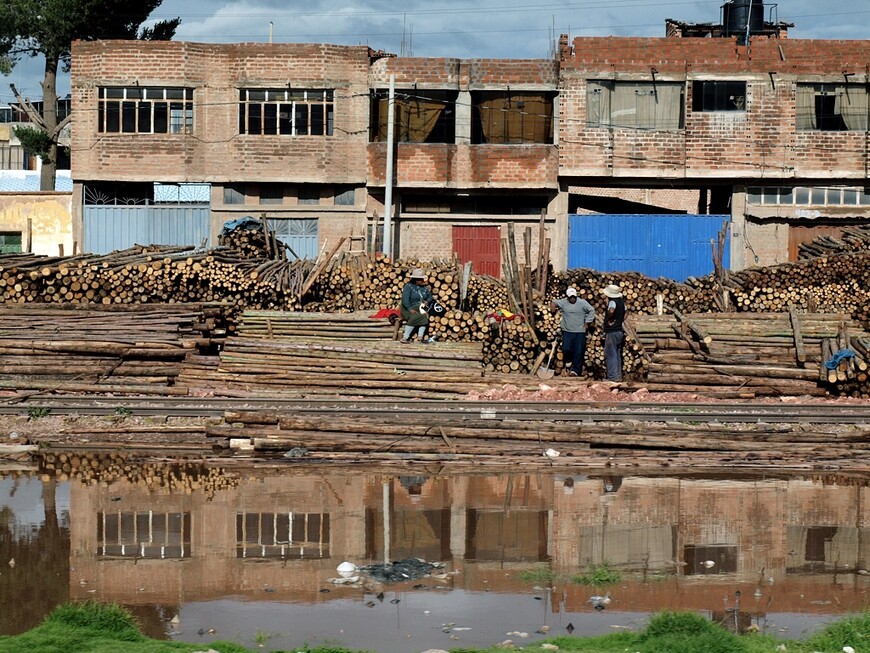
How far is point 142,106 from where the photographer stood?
3616 cm

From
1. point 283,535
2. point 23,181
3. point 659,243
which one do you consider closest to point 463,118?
point 659,243

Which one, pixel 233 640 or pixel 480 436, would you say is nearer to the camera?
pixel 233 640

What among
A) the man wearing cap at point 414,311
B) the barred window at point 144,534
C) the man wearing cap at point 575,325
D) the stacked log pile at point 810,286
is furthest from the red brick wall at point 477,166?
the barred window at point 144,534

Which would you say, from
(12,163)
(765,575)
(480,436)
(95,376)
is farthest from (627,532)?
(12,163)

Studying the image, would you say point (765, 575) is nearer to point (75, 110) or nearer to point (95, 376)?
point (95, 376)

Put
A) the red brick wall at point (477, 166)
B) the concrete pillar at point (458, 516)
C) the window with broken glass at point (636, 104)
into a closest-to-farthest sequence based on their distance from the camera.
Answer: the concrete pillar at point (458, 516)
the window with broken glass at point (636, 104)
the red brick wall at point (477, 166)

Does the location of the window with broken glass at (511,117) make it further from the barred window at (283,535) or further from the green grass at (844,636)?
the green grass at (844,636)

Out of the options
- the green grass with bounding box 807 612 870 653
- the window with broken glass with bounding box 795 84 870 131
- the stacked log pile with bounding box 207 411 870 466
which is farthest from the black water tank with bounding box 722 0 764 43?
the green grass with bounding box 807 612 870 653

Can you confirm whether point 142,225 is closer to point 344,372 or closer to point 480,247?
point 480,247

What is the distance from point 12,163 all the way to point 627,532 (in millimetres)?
66168

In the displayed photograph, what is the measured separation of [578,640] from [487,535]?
3.51m

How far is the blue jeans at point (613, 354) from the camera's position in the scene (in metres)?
22.0

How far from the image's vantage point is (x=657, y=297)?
1024 inches

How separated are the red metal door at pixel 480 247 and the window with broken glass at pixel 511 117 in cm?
274
